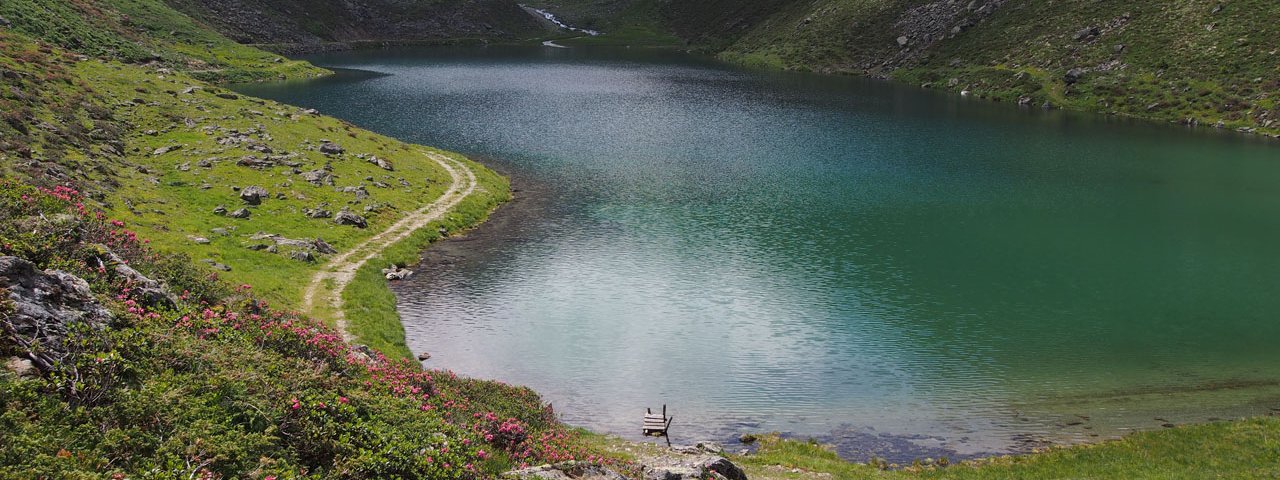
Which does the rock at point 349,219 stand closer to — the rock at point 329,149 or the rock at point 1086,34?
the rock at point 329,149

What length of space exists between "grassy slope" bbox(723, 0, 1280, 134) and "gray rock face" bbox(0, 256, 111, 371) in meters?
146

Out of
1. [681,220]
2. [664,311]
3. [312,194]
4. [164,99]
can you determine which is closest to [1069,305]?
[664,311]

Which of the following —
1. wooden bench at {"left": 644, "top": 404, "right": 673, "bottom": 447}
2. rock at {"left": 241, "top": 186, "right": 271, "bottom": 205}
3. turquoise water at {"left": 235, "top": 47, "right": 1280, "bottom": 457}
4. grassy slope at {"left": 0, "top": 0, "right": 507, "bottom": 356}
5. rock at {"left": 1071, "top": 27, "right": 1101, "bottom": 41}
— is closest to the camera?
wooden bench at {"left": 644, "top": 404, "right": 673, "bottom": 447}

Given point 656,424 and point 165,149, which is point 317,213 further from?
point 656,424

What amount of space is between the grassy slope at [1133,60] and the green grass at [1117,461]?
11256 centimetres

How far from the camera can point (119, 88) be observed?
3125 inches

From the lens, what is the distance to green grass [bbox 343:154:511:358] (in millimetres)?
42922

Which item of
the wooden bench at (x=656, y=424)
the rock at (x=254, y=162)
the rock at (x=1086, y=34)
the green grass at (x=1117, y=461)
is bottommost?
the wooden bench at (x=656, y=424)

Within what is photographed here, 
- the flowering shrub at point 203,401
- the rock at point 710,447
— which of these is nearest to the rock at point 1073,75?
the rock at point 710,447

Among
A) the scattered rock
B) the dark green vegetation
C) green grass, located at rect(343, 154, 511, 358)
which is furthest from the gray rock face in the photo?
the dark green vegetation

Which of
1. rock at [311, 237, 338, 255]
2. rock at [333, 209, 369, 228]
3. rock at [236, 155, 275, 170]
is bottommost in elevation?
rock at [311, 237, 338, 255]

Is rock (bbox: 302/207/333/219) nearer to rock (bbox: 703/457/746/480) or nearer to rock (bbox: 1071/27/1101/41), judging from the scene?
rock (bbox: 703/457/746/480)

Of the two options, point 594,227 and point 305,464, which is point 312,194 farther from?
point 305,464

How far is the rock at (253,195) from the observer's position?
199ft
